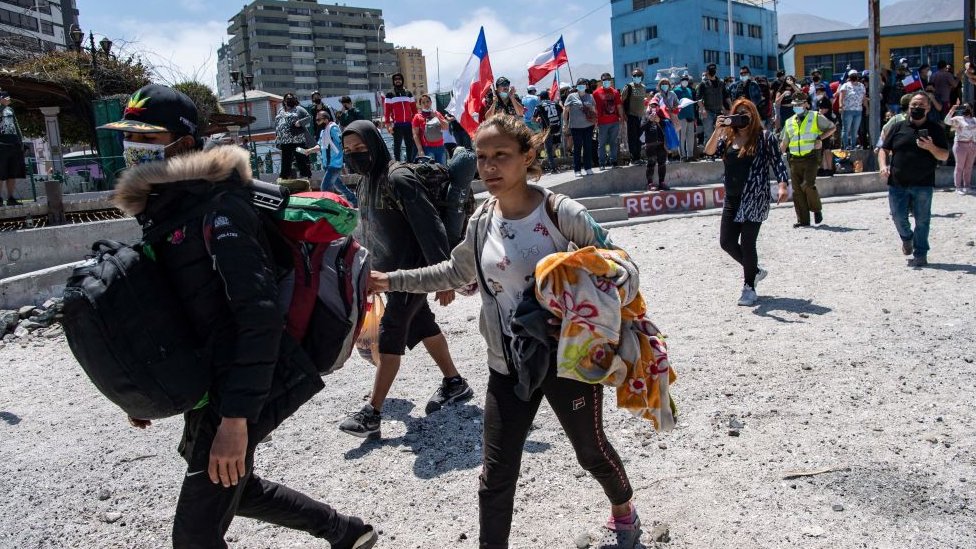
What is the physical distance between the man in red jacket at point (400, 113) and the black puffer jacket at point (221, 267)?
42.1 ft

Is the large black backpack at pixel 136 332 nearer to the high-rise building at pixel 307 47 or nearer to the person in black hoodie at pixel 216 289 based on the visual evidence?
the person in black hoodie at pixel 216 289

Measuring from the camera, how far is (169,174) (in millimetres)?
2232

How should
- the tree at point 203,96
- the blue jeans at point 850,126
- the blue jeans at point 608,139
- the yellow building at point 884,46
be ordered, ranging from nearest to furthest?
the blue jeans at point 608,139 < the blue jeans at point 850,126 < the tree at point 203,96 < the yellow building at point 884,46

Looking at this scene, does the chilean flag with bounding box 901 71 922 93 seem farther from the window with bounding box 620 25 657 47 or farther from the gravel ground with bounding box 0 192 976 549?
the window with bounding box 620 25 657 47

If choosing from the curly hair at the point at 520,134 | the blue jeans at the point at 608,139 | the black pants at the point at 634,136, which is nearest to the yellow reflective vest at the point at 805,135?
the black pants at the point at 634,136

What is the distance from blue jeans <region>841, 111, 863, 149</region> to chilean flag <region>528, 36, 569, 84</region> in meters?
7.21

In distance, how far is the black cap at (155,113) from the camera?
7.79ft

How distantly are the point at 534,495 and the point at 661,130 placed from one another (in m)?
11.8

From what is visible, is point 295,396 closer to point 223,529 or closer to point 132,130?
point 223,529

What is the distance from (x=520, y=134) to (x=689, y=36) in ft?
259

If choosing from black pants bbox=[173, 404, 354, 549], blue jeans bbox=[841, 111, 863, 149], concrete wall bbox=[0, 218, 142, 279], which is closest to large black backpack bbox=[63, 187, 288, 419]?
black pants bbox=[173, 404, 354, 549]

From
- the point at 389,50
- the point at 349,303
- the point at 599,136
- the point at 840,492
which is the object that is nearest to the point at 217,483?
the point at 349,303

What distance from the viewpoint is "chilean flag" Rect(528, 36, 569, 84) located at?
1647 centimetres

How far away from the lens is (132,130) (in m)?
2.35
